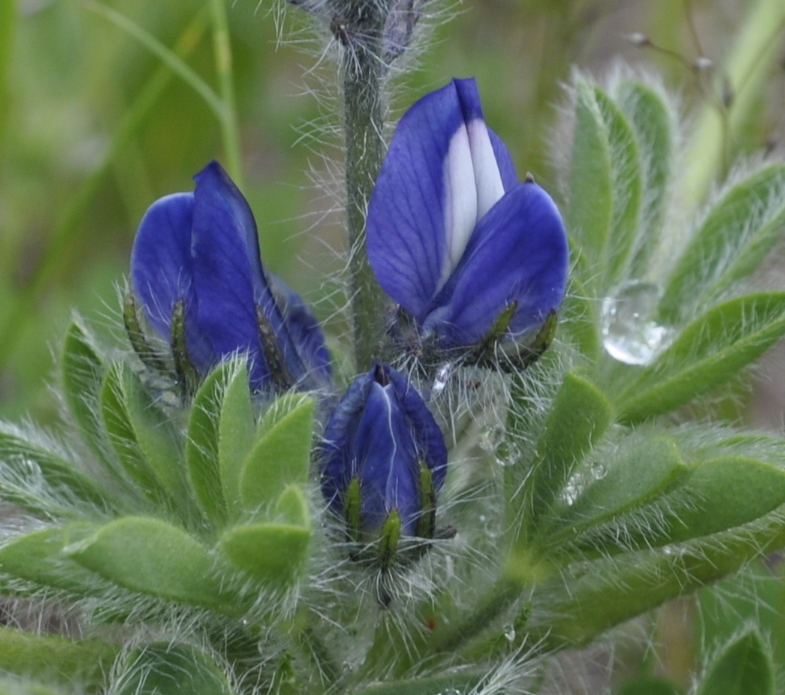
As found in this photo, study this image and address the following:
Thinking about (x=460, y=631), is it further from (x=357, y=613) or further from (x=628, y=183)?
(x=628, y=183)

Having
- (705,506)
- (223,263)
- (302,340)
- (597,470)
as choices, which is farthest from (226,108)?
(705,506)

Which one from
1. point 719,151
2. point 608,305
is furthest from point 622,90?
point 719,151

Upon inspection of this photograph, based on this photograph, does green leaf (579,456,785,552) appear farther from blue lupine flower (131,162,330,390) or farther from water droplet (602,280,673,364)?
blue lupine flower (131,162,330,390)

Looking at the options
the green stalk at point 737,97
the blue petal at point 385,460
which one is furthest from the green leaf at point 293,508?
the green stalk at point 737,97

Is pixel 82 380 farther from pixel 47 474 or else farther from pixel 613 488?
pixel 613 488

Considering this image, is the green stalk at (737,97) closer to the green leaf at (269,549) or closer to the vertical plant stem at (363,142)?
the vertical plant stem at (363,142)

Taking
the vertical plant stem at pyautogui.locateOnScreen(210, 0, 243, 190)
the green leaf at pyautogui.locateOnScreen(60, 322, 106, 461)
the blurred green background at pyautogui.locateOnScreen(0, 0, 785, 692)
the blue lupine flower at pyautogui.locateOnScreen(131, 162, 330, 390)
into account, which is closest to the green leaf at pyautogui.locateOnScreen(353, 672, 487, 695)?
the blue lupine flower at pyautogui.locateOnScreen(131, 162, 330, 390)
